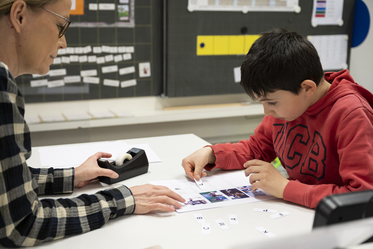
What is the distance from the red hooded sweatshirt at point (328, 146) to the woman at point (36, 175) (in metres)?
0.38

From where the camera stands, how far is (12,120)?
784 mm

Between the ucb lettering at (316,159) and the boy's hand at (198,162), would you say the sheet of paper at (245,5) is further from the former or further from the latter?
the ucb lettering at (316,159)

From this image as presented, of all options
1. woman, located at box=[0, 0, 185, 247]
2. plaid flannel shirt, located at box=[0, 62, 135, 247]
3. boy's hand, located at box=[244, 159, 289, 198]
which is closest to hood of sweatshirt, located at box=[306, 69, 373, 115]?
boy's hand, located at box=[244, 159, 289, 198]

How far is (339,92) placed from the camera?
1.12 m

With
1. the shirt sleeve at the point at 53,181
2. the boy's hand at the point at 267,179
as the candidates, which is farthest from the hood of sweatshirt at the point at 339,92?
the shirt sleeve at the point at 53,181

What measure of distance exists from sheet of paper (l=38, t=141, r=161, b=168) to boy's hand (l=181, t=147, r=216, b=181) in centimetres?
21

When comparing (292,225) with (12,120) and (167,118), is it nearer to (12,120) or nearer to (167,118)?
(12,120)

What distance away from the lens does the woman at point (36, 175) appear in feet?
2.56

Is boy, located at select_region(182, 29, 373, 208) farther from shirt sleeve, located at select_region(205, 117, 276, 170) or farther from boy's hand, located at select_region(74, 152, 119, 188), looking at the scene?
boy's hand, located at select_region(74, 152, 119, 188)

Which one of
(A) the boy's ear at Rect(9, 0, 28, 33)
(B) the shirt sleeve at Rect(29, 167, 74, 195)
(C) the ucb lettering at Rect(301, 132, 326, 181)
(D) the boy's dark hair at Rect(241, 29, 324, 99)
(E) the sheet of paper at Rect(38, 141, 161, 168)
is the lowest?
(E) the sheet of paper at Rect(38, 141, 161, 168)

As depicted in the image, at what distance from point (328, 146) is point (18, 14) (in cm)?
95

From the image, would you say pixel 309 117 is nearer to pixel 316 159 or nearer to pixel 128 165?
pixel 316 159

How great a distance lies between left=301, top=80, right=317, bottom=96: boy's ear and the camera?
43.7 inches

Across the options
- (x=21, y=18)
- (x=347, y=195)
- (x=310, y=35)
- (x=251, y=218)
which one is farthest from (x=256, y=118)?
(x=347, y=195)
